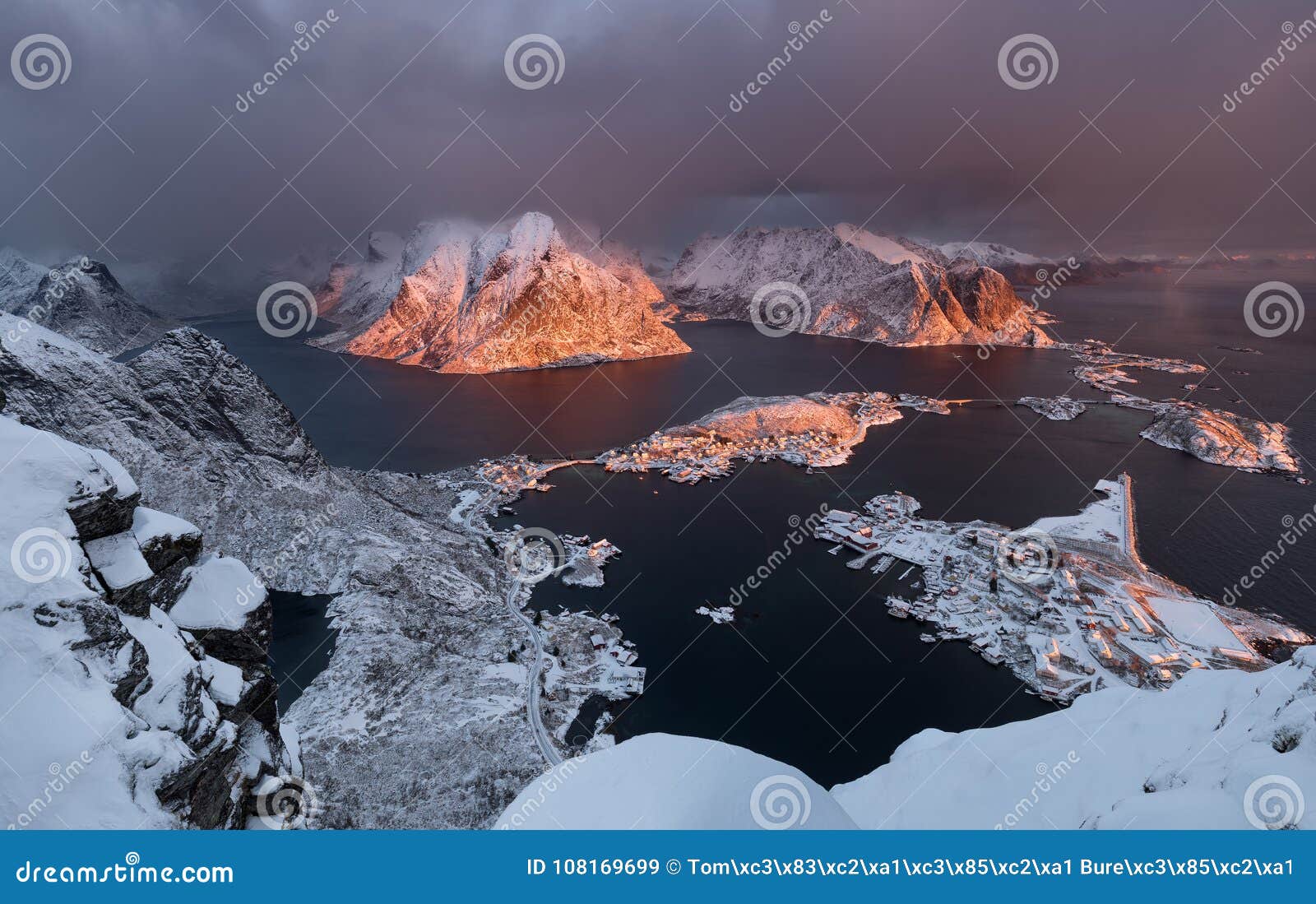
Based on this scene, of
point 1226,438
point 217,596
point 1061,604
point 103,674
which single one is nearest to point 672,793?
point 103,674

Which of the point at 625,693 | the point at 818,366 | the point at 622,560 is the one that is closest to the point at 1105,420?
the point at 818,366

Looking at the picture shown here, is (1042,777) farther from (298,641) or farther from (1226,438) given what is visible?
(1226,438)

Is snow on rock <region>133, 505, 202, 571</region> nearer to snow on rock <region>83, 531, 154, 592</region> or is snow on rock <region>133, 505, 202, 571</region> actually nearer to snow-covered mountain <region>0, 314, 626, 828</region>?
snow on rock <region>83, 531, 154, 592</region>

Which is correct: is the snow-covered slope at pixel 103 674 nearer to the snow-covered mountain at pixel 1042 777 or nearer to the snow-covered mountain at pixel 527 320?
the snow-covered mountain at pixel 1042 777

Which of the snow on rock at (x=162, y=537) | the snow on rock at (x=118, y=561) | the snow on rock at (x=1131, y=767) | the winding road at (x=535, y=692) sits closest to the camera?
the snow on rock at (x=1131, y=767)

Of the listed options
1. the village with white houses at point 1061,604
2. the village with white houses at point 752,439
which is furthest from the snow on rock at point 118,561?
the village with white houses at point 752,439
